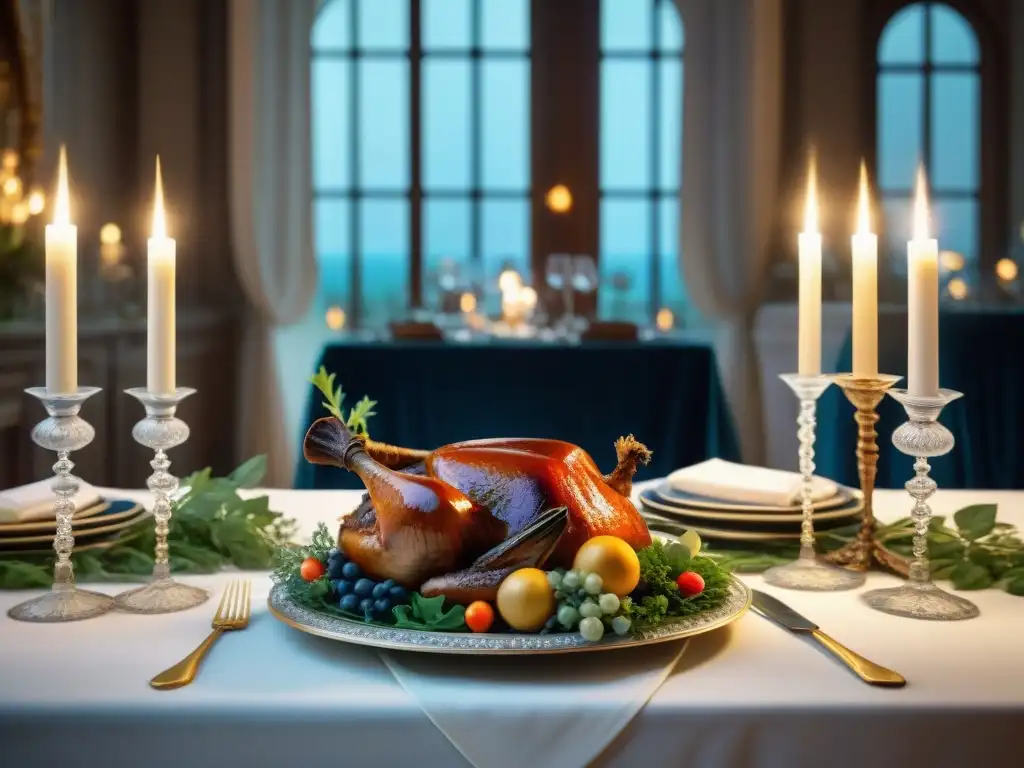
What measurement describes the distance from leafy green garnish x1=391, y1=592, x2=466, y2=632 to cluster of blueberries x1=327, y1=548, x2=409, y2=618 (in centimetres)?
1

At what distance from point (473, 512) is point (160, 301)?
1.16 ft

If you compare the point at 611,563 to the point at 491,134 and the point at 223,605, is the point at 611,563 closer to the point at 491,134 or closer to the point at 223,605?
the point at 223,605

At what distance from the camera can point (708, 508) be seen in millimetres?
1125

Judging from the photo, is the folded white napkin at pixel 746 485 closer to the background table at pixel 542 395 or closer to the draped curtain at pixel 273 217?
the background table at pixel 542 395

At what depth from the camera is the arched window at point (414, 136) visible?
5438mm

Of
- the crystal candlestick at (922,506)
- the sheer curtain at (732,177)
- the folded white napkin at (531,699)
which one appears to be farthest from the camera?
the sheer curtain at (732,177)

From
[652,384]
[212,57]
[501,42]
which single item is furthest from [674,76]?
[652,384]

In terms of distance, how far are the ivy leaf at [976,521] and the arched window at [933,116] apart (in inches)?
176

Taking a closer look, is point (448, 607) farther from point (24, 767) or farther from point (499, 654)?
point (24, 767)

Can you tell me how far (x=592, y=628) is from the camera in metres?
0.68

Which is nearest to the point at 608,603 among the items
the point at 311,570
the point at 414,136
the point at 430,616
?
the point at 430,616

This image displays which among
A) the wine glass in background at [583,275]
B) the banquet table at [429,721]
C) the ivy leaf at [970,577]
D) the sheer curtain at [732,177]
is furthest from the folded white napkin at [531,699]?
the sheer curtain at [732,177]

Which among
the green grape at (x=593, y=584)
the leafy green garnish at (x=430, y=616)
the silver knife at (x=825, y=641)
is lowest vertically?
the silver knife at (x=825, y=641)

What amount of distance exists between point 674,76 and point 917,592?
4.88 meters
